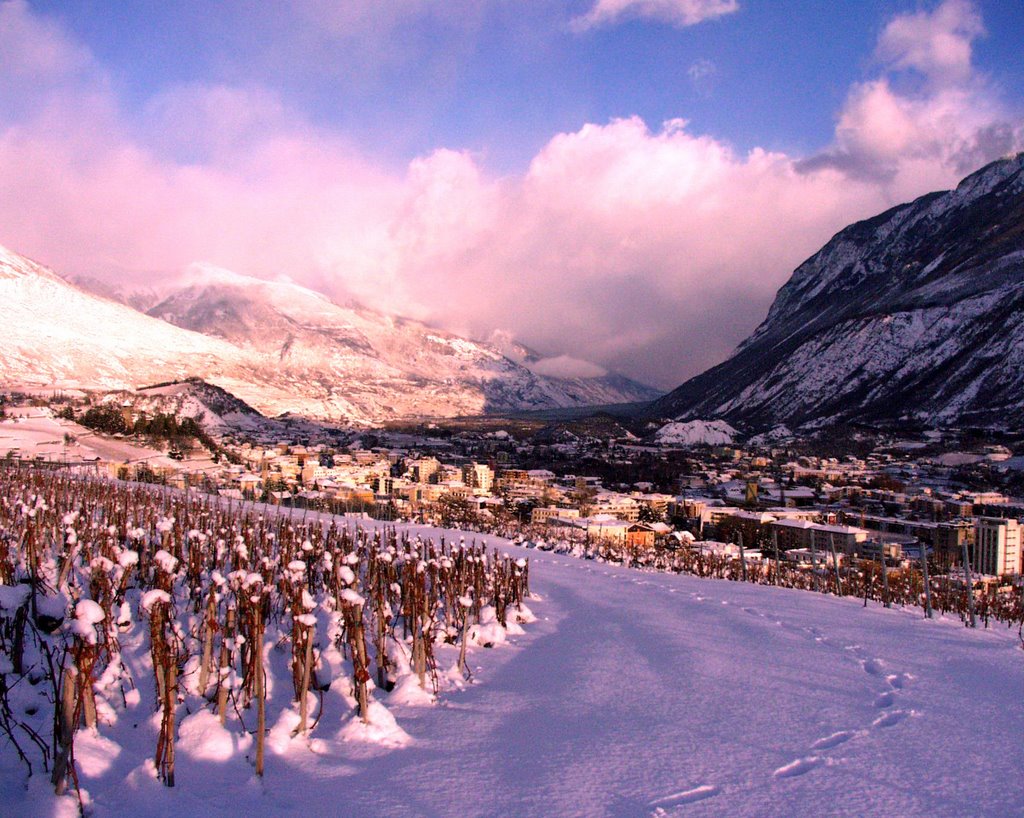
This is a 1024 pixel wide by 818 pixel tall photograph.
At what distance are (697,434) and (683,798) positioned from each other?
410 feet

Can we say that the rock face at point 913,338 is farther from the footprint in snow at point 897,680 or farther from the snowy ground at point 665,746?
the snowy ground at point 665,746

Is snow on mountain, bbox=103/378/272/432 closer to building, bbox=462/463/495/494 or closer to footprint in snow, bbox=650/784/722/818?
building, bbox=462/463/495/494

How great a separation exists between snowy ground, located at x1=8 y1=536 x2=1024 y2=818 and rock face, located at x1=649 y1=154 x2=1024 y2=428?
351 ft

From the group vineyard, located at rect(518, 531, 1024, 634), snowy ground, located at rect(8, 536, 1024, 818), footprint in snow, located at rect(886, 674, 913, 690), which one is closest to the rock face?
vineyard, located at rect(518, 531, 1024, 634)

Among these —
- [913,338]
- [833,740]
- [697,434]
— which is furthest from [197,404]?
[913,338]

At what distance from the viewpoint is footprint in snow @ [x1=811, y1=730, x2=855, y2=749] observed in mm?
4062

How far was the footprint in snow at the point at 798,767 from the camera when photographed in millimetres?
3686

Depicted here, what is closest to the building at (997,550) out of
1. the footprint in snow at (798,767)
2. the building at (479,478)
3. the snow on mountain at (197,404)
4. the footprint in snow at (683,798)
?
the footprint in snow at (798,767)

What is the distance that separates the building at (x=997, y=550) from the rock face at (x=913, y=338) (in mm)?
79645

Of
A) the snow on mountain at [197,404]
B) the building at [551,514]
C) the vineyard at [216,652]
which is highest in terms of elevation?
the snow on mountain at [197,404]

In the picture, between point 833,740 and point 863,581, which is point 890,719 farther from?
point 863,581

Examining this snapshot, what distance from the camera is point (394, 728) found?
4.57m

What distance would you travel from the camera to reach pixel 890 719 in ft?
14.8

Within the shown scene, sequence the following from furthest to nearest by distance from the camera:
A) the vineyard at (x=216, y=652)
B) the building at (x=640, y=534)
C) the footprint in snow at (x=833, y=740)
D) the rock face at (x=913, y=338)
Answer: the rock face at (x=913, y=338) < the building at (x=640, y=534) < the footprint in snow at (x=833, y=740) < the vineyard at (x=216, y=652)
